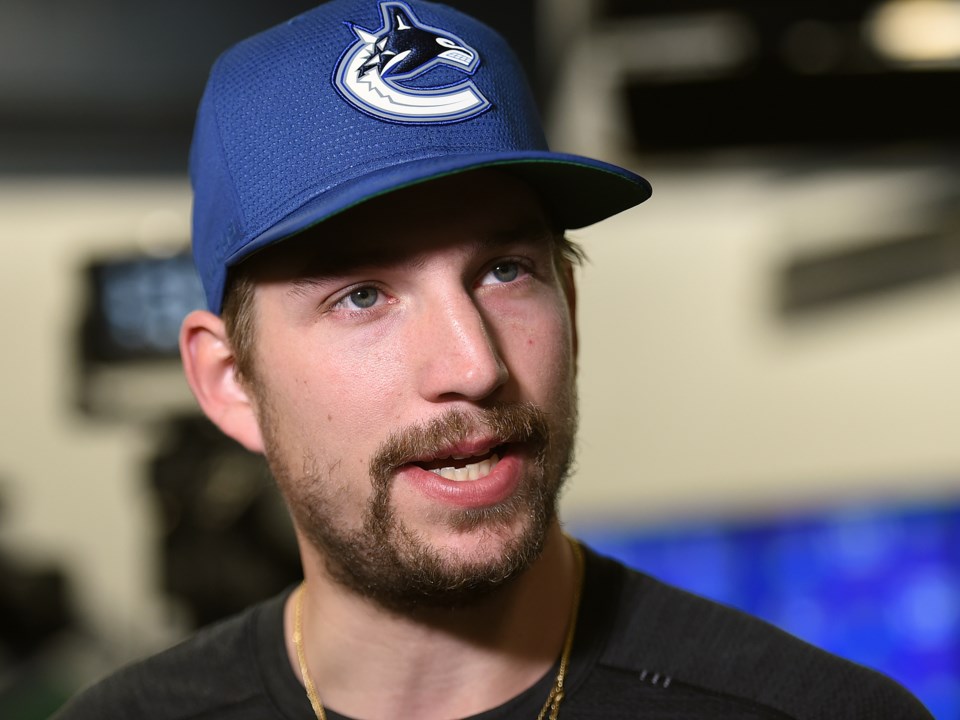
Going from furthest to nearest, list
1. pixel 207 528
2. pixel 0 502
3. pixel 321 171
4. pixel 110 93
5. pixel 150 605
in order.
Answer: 1. pixel 150 605
2. pixel 110 93
3. pixel 0 502
4. pixel 207 528
5. pixel 321 171

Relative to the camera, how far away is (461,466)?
926 millimetres

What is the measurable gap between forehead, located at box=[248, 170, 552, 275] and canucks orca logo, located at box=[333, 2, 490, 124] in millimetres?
62

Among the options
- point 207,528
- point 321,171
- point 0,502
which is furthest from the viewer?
point 0,502

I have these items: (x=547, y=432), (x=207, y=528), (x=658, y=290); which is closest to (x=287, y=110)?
(x=547, y=432)

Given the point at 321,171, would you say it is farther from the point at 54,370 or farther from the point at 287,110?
the point at 54,370

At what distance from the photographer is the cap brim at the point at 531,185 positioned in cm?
87

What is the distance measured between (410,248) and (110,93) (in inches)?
110

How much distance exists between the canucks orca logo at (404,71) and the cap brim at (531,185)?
0.06 metres

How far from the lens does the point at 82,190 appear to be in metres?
3.85

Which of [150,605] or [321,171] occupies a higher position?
[321,171]

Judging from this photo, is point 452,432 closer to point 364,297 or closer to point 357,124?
point 364,297

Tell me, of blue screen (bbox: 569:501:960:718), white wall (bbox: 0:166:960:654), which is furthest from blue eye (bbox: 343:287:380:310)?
white wall (bbox: 0:166:960:654)

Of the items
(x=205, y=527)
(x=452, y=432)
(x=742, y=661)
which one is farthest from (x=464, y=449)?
(x=205, y=527)

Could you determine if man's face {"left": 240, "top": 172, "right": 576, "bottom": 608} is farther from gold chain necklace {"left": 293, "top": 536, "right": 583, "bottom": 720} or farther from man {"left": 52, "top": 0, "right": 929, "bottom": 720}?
gold chain necklace {"left": 293, "top": 536, "right": 583, "bottom": 720}
